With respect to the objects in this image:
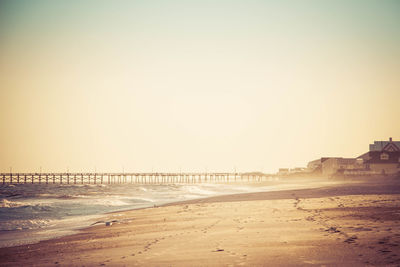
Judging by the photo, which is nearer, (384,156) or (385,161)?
(385,161)

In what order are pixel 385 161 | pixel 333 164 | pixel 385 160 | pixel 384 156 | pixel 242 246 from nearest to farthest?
1. pixel 242 246
2. pixel 385 161
3. pixel 385 160
4. pixel 384 156
5. pixel 333 164

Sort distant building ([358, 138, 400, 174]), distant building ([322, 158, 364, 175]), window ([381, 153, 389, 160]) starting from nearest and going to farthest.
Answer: distant building ([358, 138, 400, 174])
window ([381, 153, 389, 160])
distant building ([322, 158, 364, 175])

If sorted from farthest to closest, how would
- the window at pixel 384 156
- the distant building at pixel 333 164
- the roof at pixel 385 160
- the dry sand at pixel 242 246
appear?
the distant building at pixel 333 164 < the window at pixel 384 156 < the roof at pixel 385 160 < the dry sand at pixel 242 246

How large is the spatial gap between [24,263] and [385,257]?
23.3ft

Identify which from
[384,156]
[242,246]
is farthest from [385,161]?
[242,246]

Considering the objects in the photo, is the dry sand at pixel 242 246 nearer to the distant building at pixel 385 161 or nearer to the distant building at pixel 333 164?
the distant building at pixel 385 161

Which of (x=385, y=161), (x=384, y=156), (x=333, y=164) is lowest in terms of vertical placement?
(x=333, y=164)

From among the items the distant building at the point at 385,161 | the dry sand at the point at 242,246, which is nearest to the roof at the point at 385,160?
the distant building at the point at 385,161

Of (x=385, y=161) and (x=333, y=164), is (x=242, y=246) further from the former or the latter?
(x=333, y=164)

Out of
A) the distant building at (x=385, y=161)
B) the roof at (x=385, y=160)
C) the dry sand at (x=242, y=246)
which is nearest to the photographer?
the dry sand at (x=242, y=246)

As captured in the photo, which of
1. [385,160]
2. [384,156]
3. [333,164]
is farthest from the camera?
[333,164]

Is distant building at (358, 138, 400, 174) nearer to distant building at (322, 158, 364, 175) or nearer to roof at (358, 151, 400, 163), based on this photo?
roof at (358, 151, 400, 163)

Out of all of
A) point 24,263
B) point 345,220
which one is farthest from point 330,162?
point 24,263

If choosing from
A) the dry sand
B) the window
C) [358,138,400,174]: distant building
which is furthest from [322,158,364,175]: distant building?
the dry sand
